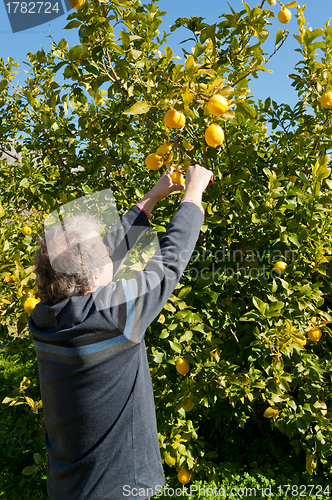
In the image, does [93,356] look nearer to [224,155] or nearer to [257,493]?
[224,155]

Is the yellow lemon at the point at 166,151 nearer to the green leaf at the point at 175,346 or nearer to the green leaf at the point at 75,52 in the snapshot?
the green leaf at the point at 75,52

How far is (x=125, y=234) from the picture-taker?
1.56m

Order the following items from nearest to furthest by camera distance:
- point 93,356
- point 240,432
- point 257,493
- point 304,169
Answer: point 93,356 < point 304,169 < point 257,493 < point 240,432

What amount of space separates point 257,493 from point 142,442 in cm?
183

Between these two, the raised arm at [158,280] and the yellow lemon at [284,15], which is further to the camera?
the yellow lemon at [284,15]

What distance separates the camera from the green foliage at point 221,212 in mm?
1563

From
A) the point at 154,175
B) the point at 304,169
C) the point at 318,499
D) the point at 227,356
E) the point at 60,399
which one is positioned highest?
the point at 154,175

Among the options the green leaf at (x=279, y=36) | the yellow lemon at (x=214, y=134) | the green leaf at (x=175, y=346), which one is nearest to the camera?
the yellow lemon at (x=214, y=134)

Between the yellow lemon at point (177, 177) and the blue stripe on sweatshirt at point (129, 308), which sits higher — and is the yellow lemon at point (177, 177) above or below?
above

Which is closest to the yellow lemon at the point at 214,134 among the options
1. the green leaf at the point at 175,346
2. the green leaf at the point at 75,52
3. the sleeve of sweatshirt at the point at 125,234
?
the sleeve of sweatshirt at the point at 125,234

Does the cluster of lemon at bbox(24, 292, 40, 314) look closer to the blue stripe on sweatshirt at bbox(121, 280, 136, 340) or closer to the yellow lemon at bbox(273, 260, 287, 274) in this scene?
the blue stripe on sweatshirt at bbox(121, 280, 136, 340)

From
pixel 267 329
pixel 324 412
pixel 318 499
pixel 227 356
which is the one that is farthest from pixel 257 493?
pixel 267 329

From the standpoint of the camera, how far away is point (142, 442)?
1.14 m

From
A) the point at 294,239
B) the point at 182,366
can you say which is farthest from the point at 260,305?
the point at 182,366
